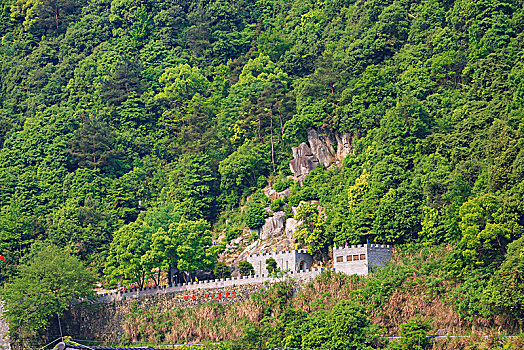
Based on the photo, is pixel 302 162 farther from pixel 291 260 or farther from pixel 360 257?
pixel 360 257

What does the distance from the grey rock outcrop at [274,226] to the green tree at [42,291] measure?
1605 centimetres

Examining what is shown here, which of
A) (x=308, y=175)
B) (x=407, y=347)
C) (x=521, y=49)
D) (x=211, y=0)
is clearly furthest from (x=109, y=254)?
(x=211, y=0)

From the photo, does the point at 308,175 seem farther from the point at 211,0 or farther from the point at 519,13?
the point at 211,0

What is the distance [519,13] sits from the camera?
9344cm

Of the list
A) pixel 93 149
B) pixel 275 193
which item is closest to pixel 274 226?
pixel 275 193

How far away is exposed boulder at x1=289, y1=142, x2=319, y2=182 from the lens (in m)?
93.9

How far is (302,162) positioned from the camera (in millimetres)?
94562

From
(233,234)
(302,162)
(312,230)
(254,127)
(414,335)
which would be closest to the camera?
(414,335)

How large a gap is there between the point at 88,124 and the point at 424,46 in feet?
126

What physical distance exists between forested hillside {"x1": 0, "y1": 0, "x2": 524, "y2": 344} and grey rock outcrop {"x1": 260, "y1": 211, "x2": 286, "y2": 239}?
1.09 metres

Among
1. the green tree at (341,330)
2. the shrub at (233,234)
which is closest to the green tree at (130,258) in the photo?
the shrub at (233,234)

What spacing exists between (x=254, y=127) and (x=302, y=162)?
10.5 metres

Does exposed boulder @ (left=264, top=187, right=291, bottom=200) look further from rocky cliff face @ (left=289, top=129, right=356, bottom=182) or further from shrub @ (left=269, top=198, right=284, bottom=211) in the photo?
rocky cliff face @ (left=289, top=129, right=356, bottom=182)

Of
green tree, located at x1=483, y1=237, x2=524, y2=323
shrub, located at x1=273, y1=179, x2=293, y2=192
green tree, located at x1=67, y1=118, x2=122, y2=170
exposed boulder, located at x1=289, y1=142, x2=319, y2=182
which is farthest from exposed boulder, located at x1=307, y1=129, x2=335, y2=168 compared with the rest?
green tree, located at x1=483, y1=237, x2=524, y2=323
